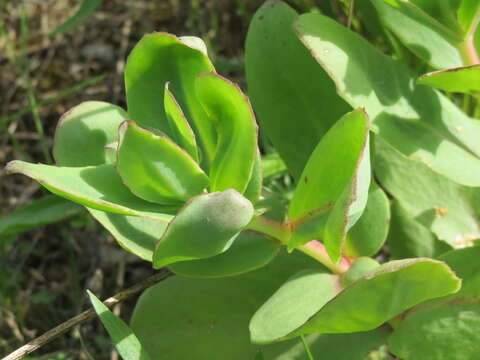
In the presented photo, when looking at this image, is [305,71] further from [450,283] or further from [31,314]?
[31,314]

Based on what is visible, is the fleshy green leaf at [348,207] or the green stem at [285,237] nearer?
the fleshy green leaf at [348,207]

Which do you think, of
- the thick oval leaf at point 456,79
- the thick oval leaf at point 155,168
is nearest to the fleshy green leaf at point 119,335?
the thick oval leaf at point 155,168

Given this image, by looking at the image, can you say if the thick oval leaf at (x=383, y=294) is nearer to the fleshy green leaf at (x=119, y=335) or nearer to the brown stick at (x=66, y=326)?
the fleshy green leaf at (x=119, y=335)

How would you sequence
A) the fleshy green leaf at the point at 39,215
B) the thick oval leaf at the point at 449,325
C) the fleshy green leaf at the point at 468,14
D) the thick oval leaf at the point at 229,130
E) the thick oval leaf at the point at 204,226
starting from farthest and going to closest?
the fleshy green leaf at the point at 39,215 < the fleshy green leaf at the point at 468,14 < the thick oval leaf at the point at 449,325 < the thick oval leaf at the point at 229,130 < the thick oval leaf at the point at 204,226

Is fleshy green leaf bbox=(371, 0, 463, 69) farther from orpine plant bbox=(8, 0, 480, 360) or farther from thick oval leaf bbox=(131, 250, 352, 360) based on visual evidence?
thick oval leaf bbox=(131, 250, 352, 360)

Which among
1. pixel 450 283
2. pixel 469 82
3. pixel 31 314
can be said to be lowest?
pixel 31 314

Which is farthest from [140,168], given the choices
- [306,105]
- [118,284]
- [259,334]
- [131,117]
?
[118,284]

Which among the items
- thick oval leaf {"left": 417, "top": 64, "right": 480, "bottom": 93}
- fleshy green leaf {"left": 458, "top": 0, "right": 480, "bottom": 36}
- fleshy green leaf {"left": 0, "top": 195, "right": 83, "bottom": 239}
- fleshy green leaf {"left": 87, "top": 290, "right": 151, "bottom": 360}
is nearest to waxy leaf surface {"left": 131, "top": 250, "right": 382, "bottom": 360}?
fleshy green leaf {"left": 87, "top": 290, "right": 151, "bottom": 360}
